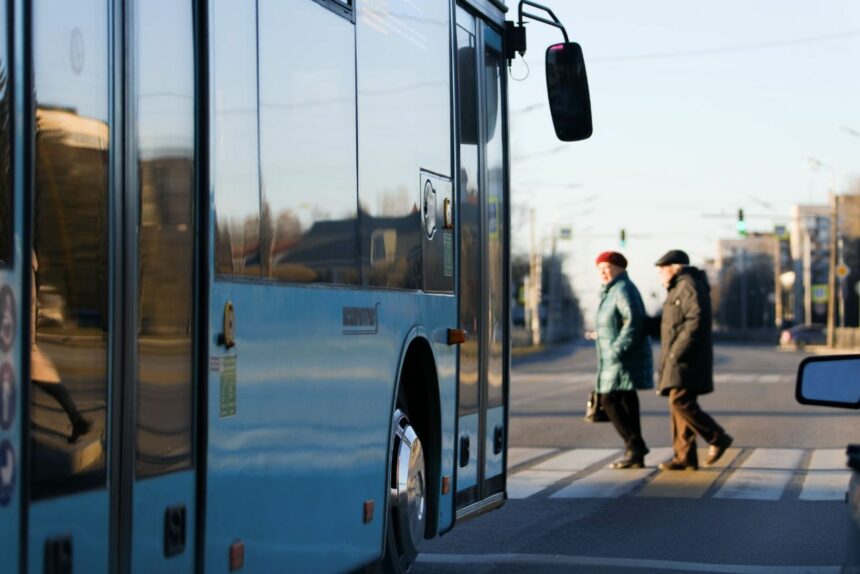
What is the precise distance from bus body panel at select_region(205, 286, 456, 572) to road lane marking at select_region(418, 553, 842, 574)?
2.04 meters

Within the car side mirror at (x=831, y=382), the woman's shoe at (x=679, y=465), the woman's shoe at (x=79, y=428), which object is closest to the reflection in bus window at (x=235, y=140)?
the woman's shoe at (x=79, y=428)

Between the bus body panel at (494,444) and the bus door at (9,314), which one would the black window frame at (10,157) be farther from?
the bus body panel at (494,444)

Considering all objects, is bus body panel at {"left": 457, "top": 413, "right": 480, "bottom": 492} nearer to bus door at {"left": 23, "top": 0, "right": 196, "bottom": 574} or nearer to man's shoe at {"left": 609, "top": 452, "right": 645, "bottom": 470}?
bus door at {"left": 23, "top": 0, "right": 196, "bottom": 574}

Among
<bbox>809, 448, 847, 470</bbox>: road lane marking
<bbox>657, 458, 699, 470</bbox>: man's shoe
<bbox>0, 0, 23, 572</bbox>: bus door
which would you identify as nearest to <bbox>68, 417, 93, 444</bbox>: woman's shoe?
<bbox>0, 0, 23, 572</bbox>: bus door

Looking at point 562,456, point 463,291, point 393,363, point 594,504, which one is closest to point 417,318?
point 393,363

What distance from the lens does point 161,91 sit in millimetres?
4496

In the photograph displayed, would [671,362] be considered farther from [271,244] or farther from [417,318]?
[271,244]

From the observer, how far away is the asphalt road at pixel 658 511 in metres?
8.69

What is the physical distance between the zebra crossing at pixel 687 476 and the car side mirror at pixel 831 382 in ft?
23.4

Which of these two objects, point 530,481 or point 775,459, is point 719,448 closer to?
point 775,459

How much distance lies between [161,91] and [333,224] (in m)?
1.52

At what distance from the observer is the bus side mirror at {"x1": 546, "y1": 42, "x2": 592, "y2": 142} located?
898 centimetres

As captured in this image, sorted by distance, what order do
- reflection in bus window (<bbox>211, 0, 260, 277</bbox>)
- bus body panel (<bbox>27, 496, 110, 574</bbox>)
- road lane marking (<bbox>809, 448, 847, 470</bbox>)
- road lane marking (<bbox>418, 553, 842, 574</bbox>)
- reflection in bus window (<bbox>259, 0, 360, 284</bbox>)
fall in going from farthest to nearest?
road lane marking (<bbox>809, 448, 847, 470</bbox>) < road lane marking (<bbox>418, 553, 842, 574</bbox>) < reflection in bus window (<bbox>259, 0, 360, 284</bbox>) < reflection in bus window (<bbox>211, 0, 260, 277</bbox>) < bus body panel (<bbox>27, 496, 110, 574</bbox>)

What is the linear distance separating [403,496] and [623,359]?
7121 millimetres
